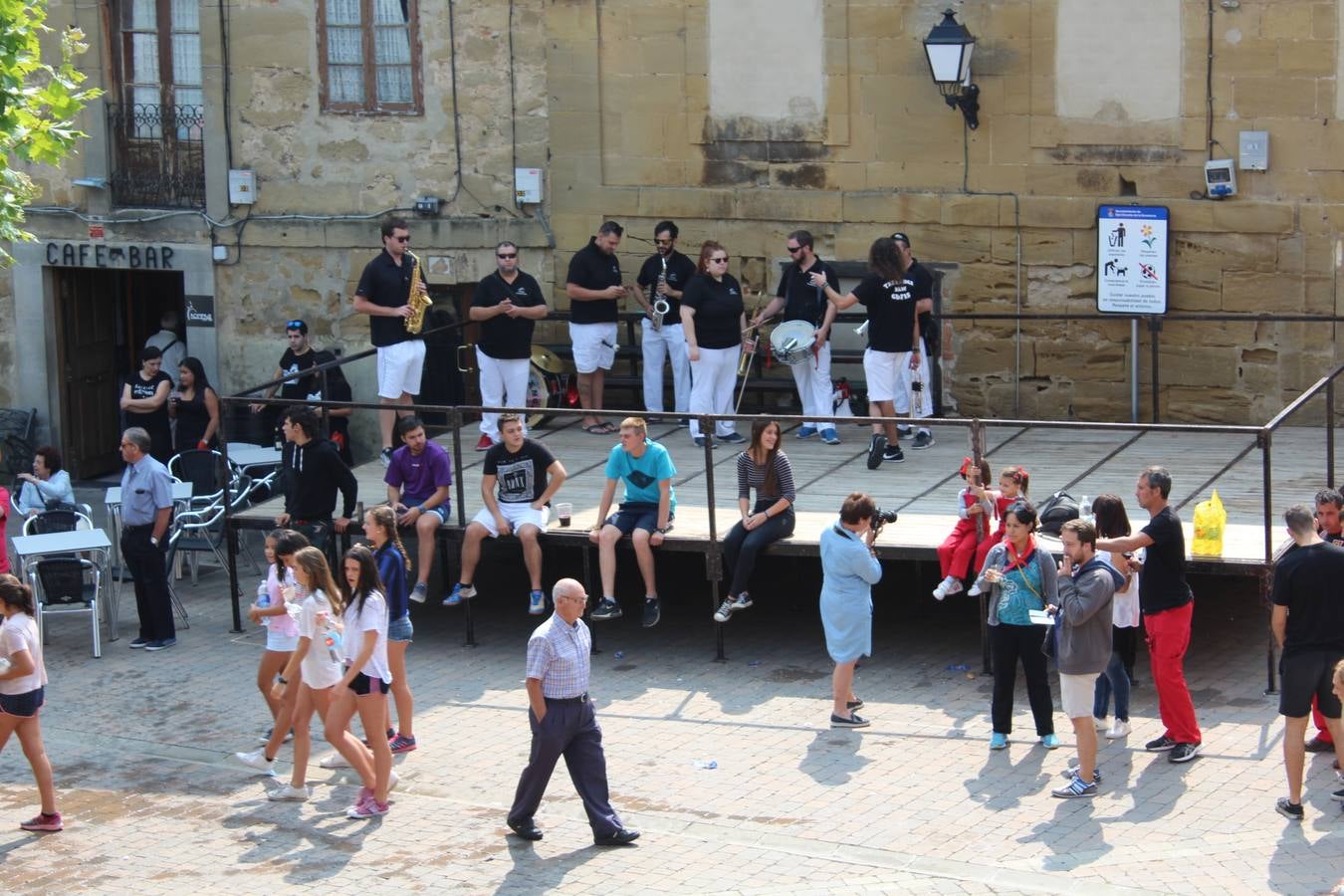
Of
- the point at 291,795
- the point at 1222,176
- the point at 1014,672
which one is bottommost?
the point at 291,795

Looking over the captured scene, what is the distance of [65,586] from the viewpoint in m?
13.8

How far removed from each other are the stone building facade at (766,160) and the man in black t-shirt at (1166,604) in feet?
18.2

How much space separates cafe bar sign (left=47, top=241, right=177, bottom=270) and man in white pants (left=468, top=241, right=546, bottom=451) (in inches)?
173

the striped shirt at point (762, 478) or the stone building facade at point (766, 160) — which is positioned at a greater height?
the stone building facade at point (766, 160)

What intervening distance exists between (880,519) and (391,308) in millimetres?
5013

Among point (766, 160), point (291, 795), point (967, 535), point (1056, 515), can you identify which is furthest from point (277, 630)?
point (766, 160)

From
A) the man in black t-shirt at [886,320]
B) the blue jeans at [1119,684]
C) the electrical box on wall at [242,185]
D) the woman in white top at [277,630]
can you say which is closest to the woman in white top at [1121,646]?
the blue jeans at [1119,684]

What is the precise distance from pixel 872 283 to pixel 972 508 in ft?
9.41

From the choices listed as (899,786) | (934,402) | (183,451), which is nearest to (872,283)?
(934,402)

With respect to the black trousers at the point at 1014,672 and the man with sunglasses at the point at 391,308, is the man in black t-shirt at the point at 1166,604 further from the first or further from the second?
the man with sunglasses at the point at 391,308

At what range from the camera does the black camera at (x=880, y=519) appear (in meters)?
11.7

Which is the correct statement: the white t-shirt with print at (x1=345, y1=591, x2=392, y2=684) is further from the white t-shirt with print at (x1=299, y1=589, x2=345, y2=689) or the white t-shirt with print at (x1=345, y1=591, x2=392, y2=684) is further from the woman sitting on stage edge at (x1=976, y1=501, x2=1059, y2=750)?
the woman sitting on stage edge at (x1=976, y1=501, x2=1059, y2=750)

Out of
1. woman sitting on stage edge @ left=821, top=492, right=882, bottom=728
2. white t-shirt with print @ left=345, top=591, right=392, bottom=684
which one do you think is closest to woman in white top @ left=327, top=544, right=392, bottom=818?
white t-shirt with print @ left=345, top=591, right=392, bottom=684

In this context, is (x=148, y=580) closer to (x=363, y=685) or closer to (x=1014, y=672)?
(x=363, y=685)
